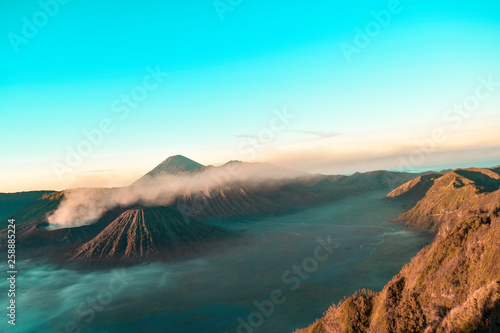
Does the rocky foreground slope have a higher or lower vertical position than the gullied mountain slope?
higher

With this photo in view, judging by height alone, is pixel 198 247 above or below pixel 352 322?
below

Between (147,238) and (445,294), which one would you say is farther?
(147,238)

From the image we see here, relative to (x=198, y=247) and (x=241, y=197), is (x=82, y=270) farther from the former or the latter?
(x=241, y=197)

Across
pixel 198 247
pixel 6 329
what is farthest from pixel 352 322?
pixel 198 247

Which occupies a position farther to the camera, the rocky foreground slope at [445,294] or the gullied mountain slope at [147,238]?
the gullied mountain slope at [147,238]

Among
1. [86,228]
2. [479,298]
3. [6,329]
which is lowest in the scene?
[6,329]

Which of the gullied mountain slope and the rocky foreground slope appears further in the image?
the gullied mountain slope

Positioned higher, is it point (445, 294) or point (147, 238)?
point (445, 294)

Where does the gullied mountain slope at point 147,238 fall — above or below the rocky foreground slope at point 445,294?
below
